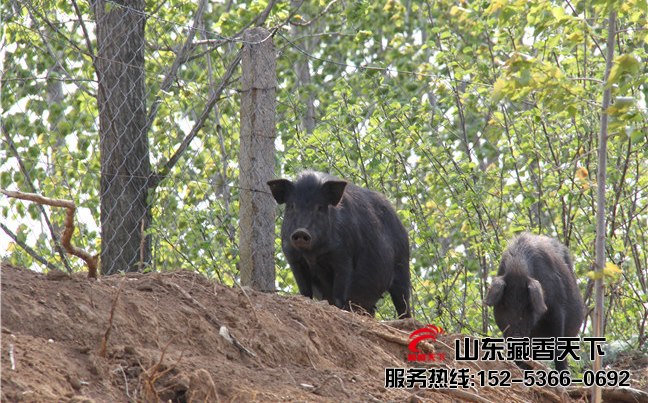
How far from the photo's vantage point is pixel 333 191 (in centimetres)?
819

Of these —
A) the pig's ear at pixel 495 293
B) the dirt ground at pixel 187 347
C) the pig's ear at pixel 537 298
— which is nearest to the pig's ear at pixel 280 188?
the dirt ground at pixel 187 347

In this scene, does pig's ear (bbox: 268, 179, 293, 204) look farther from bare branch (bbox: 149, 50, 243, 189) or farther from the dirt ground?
the dirt ground

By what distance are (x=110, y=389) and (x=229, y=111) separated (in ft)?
22.4

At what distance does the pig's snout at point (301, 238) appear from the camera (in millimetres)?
7895

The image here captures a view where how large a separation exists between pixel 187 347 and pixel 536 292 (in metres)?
3.87

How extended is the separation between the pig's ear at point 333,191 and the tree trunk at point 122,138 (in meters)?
1.39

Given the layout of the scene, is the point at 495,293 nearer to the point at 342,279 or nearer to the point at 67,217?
the point at 342,279

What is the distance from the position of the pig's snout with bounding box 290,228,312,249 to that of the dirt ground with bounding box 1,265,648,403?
1380 mm

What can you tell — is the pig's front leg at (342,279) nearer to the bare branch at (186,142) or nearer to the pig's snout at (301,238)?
the pig's snout at (301,238)

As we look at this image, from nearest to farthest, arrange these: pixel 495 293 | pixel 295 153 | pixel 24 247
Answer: pixel 495 293 < pixel 24 247 < pixel 295 153
